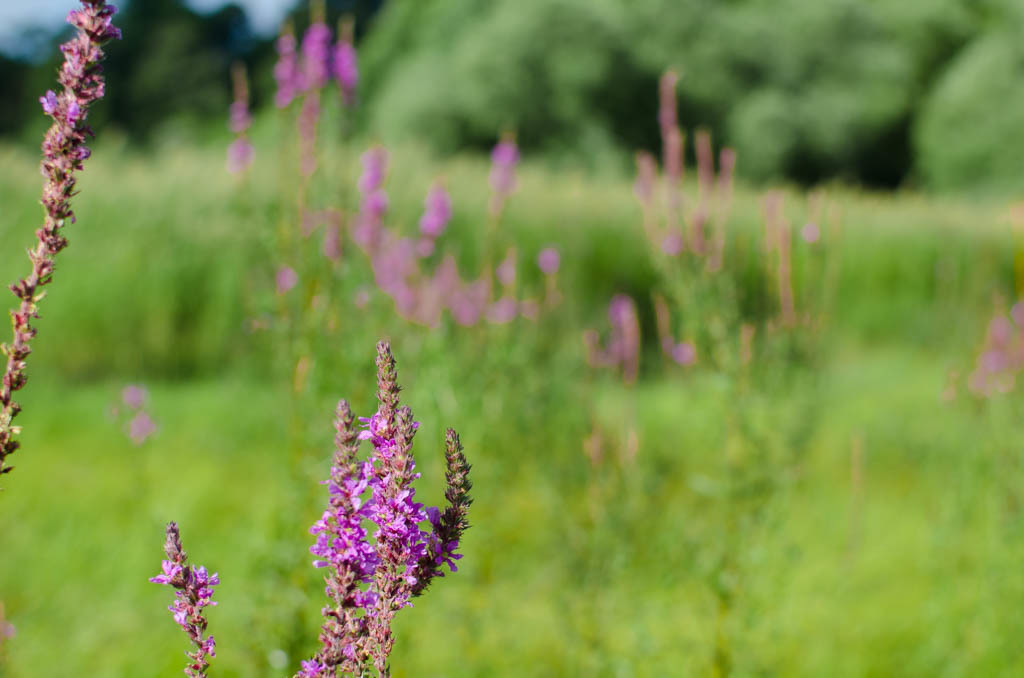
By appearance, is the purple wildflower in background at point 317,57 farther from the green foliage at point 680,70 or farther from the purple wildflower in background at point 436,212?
the green foliage at point 680,70

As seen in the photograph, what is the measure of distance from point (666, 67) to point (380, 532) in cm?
1417

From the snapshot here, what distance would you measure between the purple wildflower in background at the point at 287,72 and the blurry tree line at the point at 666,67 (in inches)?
406

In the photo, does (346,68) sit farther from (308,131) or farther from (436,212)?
(436,212)

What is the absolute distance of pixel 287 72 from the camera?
282cm

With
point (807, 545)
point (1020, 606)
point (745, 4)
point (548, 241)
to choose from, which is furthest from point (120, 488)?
point (745, 4)

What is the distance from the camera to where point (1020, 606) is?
3.12m

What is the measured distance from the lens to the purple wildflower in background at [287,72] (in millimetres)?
2781

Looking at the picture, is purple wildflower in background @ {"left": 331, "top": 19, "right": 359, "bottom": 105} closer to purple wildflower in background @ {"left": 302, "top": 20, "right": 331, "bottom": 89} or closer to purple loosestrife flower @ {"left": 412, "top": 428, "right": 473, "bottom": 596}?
purple wildflower in background @ {"left": 302, "top": 20, "right": 331, "bottom": 89}

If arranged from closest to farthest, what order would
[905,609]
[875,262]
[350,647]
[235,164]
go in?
[350,647]
[235,164]
[905,609]
[875,262]

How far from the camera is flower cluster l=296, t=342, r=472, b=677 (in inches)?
26.9

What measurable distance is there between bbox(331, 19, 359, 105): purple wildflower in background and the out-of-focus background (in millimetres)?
37

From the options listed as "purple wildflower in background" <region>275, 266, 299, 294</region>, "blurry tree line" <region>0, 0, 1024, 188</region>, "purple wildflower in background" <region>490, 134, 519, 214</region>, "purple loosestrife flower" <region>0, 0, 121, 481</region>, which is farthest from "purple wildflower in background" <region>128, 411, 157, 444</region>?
"blurry tree line" <region>0, 0, 1024, 188</region>

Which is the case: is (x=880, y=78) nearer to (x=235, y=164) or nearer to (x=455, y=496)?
(x=235, y=164)

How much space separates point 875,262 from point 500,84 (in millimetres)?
5769
